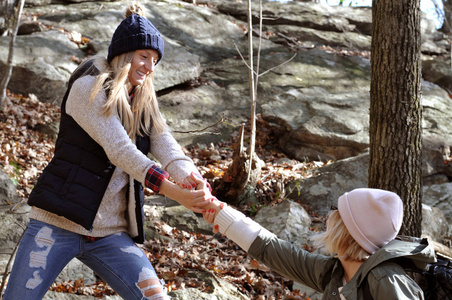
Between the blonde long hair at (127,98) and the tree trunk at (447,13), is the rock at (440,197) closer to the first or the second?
the blonde long hair at (127,98)

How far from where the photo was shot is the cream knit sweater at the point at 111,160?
297 cm

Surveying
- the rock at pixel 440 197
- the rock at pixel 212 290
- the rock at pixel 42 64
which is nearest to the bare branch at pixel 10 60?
the rock at pixel 42 64

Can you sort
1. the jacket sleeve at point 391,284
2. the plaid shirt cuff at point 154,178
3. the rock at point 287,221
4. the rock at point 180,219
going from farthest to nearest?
the rock at point 180,219, the rock at point 287,221, the plaid shirt cuff at point 154,178, the jacket sleeve at point 391,284

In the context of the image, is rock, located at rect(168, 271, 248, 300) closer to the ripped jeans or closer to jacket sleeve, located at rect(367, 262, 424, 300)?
the ripped jeans

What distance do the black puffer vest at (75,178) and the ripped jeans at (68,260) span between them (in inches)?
6.0

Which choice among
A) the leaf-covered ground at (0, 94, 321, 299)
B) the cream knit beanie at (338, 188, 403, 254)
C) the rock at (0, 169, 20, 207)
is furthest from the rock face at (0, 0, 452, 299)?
the cream knit beanie at (338, 188, 403, 254)

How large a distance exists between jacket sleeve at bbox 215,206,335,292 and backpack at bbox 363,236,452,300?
423 mm

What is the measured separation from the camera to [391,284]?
2391 mm

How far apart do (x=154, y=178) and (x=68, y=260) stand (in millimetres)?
711

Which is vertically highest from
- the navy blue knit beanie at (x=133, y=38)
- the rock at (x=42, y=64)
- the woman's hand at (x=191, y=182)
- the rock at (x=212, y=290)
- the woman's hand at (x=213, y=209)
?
the navy blue knit beanie at (x=133, y=38)

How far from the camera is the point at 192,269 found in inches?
219

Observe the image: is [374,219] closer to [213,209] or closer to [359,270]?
[359,270]

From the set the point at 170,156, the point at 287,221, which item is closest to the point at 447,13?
the point at 287,221

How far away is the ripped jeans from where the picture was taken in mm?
2793
